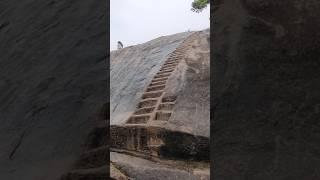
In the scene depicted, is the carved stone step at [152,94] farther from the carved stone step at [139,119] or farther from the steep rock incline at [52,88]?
the steep rock incline at [52,88]

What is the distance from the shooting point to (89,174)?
6.04 feet

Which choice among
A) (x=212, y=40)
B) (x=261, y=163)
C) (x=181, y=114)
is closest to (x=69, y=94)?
(x=212, y=40)

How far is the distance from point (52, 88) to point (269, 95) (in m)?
0.99

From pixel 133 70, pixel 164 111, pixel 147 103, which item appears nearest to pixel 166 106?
pixel 164 111

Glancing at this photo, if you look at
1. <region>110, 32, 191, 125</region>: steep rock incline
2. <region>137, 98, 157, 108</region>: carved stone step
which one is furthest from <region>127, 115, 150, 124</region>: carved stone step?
<region>137, 98, 157, 108</region>: carved stone step

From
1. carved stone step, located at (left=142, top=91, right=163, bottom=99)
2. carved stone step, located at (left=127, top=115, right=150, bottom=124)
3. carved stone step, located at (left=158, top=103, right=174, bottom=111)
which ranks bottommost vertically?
carved stone step, located at (left=127, top=115, right=150, bottom=124)

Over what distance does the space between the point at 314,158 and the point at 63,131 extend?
3.24 feet

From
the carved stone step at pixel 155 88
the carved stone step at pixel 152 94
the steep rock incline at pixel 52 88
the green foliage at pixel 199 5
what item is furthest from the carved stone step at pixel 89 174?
the green foliage at pixel 199 5

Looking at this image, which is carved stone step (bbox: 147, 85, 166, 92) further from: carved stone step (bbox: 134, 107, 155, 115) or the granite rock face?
the granite rock face

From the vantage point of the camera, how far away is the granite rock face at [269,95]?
146cm

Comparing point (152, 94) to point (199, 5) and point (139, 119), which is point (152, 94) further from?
point (199, 5)

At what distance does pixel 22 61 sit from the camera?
7.55 ft

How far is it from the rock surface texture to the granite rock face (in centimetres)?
266

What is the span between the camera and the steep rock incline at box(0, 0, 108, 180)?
6.35ft
